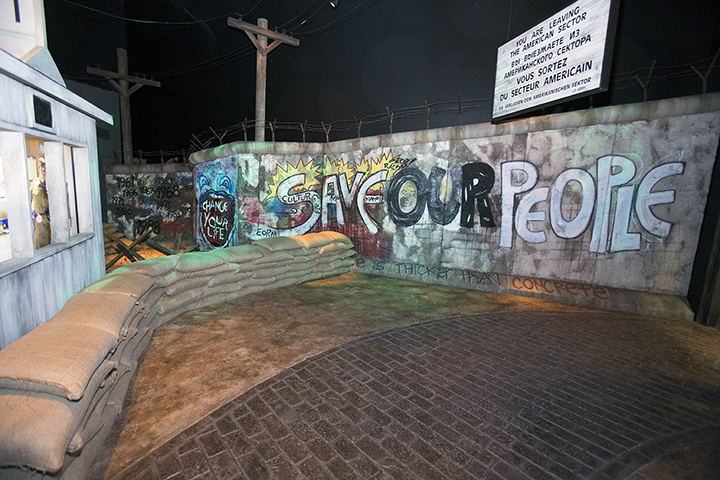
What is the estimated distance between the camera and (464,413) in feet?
11.1

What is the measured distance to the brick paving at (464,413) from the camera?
8.91 feet

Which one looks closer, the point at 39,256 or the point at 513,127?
the point at 39,256

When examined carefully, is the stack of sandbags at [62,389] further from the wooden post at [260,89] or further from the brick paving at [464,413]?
the wooden post at [260,89]

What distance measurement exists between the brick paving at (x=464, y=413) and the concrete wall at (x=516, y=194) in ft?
7.04

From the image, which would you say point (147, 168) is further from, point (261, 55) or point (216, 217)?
point (261, 55)

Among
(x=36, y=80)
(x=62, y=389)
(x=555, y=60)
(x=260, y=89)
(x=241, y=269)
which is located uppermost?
(x=260, y=89)

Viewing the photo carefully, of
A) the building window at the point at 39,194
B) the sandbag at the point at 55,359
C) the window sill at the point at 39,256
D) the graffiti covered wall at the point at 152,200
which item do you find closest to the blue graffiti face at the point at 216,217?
the graffiti covered wall at the point at 152,200

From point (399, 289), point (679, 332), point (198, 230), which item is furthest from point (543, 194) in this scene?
point (198, 230)

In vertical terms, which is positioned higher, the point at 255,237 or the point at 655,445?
the point at 255,237

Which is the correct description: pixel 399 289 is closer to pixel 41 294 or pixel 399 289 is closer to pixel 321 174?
pixel 321 174

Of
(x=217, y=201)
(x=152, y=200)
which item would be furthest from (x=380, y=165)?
(x=152, y=200)

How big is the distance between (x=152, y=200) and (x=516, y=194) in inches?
666

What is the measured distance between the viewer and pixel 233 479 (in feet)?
8.31

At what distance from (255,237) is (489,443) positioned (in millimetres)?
9611
